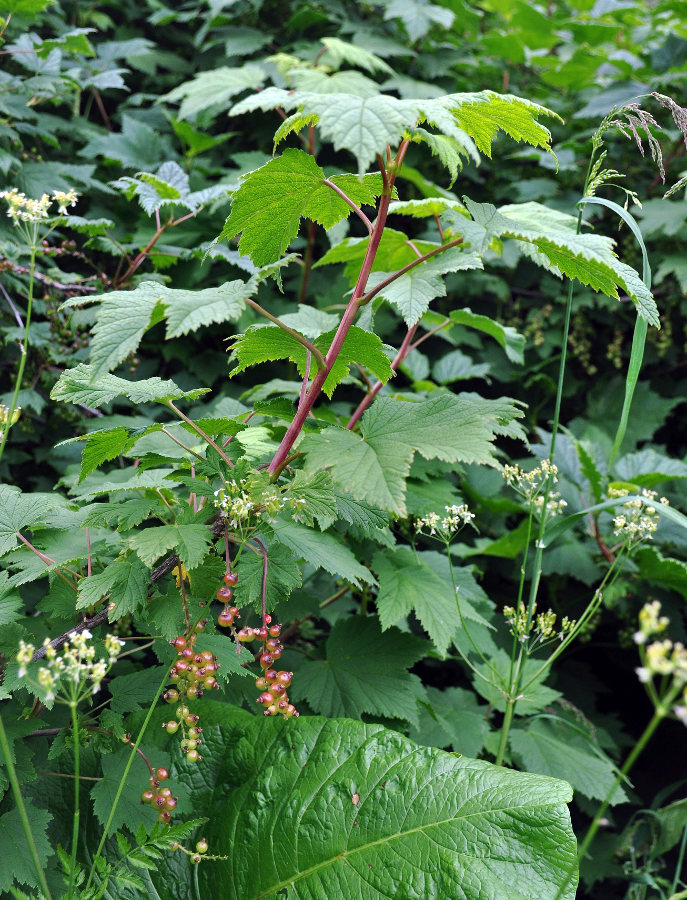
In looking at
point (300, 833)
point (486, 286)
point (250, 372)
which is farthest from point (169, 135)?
point (300, 833)

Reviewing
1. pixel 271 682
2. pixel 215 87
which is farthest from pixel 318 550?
pixel 215 87

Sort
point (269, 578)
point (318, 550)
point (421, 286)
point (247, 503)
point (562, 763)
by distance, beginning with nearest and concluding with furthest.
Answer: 1. point (247, 503)
2. point (269, 578)
3. point (318, 550)
4. point (421, 286)
5. point (562, 763)

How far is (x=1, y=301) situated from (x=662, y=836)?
2.25 meters

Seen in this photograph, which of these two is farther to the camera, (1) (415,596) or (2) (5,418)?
(1) (415,596)

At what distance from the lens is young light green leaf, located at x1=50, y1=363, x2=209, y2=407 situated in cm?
105

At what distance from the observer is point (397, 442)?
1.08m

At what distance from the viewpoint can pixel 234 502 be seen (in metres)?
0.94

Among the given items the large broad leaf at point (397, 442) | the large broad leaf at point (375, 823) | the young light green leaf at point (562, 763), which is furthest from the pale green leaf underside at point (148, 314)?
the young light green leaf at point (562, 763)

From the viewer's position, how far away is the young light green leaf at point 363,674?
1.37 metres

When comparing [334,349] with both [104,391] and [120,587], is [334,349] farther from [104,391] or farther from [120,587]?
[120,587]

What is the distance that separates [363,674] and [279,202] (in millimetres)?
900

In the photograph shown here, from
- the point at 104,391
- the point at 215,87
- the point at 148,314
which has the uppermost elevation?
the point at 215,87

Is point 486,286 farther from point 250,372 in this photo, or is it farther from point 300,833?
point 300,833

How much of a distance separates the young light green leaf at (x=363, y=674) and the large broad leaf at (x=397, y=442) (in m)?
0.51
